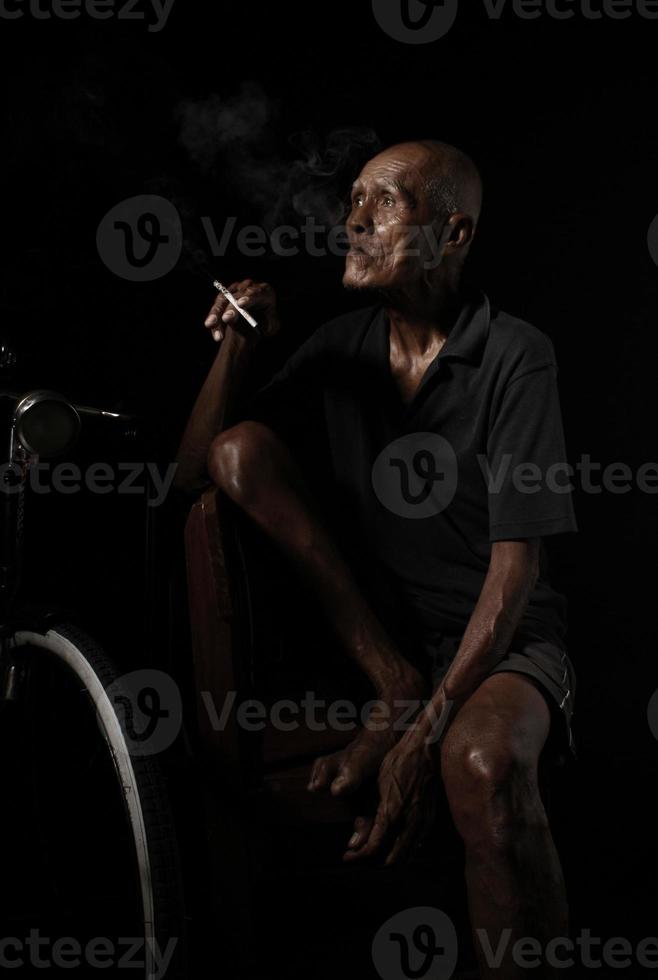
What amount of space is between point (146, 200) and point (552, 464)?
116cm

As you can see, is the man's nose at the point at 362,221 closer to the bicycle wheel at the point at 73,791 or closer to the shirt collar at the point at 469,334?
the shirt collar at the point at 469,334

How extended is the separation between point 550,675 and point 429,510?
1.39 feet

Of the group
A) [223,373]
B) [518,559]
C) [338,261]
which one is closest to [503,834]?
[518,559]

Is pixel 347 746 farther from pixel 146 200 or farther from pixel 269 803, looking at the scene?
pixel 146 200

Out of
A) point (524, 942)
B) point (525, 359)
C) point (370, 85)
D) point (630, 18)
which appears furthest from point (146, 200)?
point (524, 942)

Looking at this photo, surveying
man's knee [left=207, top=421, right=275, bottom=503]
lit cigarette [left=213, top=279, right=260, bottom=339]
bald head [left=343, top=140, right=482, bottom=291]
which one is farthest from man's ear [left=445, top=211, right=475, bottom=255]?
man's knee [left=207, top=421, right=275, bottom=503]

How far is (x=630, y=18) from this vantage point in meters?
2.51

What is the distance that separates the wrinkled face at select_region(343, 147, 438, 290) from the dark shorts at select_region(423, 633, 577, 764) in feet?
2.53

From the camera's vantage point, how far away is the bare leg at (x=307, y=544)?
5.85 ft

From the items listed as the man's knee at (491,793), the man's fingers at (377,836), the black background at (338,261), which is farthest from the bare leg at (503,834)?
the black background at (338,261)

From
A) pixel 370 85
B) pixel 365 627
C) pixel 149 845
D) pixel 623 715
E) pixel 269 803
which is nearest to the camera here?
pixel 149 845

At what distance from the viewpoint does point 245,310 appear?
6.24 ft

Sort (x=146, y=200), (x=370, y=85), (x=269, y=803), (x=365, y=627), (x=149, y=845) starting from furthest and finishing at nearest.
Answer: (x=370, y=85)
(x=146, y=200)
(x=365, y=627)
(x=269, y=803)
(x=149, y=845)

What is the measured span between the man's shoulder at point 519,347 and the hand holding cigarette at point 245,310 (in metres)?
0.45
